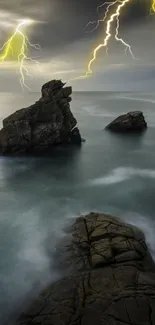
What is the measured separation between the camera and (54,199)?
3453cm

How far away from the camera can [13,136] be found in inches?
2021

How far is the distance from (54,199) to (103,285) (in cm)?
1776

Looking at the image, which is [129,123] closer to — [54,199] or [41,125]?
[41,125]

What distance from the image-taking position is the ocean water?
2153cm

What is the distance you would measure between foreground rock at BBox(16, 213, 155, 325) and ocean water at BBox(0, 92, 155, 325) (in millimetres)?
1844

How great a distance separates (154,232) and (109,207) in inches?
268

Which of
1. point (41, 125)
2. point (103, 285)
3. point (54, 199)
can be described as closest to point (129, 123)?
point (41, 125)

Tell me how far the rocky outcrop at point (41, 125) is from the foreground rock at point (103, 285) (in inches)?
1242

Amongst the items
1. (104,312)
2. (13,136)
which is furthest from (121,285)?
(13,136)

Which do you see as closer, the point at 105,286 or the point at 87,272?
the point at 105,286

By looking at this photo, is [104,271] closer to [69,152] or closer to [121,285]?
[121,285]

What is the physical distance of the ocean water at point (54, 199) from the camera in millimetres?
21531

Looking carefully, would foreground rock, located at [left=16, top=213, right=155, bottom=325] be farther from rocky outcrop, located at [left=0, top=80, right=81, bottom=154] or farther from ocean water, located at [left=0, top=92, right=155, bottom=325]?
rocky outcrop, located at [left=0, top=80, right=81, bottom=154]

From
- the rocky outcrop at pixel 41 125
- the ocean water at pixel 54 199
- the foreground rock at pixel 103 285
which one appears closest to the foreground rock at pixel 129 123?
the ocean water at pixel 54 199
